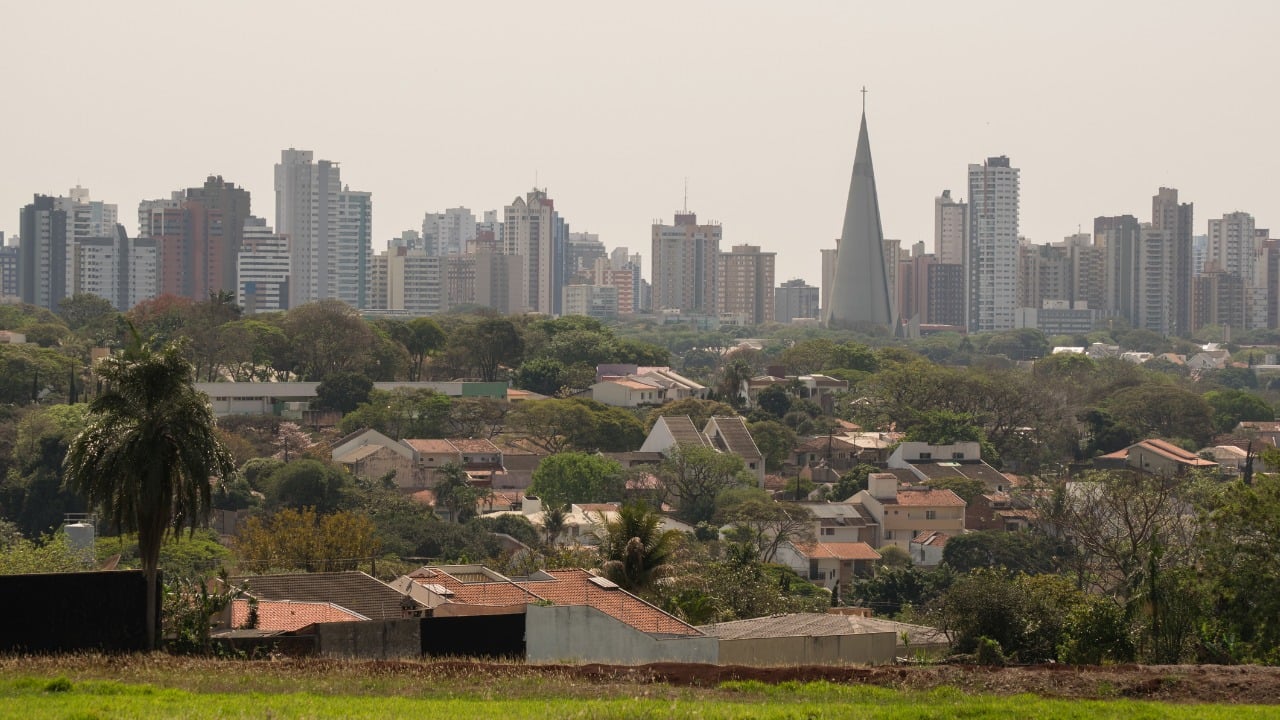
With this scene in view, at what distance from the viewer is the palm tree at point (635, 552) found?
19562 millimetres

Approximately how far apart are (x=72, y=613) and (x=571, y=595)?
5.58 meters

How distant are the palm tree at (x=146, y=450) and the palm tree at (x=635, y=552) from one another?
6.77 m

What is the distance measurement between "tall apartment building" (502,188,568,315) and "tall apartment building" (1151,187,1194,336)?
49841 mm

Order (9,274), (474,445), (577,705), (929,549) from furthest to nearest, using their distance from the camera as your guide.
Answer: (9,274) → (474,445) → (929,549) → (577,705)

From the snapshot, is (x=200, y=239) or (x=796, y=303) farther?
(x=796, y=303)

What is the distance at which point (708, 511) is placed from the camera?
40969 mm

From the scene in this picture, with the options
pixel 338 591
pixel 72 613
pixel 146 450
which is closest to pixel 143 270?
pixel 338 591

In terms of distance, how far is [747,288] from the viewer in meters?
161

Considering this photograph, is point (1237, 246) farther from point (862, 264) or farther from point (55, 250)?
point (55, 250)

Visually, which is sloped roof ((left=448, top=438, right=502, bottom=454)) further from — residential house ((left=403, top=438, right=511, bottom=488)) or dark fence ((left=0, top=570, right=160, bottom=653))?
dark fence ((left=0, top=570, right=160, bottom=653))

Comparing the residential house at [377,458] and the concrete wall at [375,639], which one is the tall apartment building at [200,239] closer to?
the residential house at [377,458]

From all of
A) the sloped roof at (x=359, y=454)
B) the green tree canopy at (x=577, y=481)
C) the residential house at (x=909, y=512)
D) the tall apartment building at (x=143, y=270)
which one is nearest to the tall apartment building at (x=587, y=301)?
the tall apartment building at (x=143, y=270)

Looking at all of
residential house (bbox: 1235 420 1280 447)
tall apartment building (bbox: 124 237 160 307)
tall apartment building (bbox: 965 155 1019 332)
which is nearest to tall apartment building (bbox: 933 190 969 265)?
tall apartment building (bbox: 965 155 1019 332)

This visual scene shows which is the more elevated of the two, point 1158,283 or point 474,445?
point 1158,283
